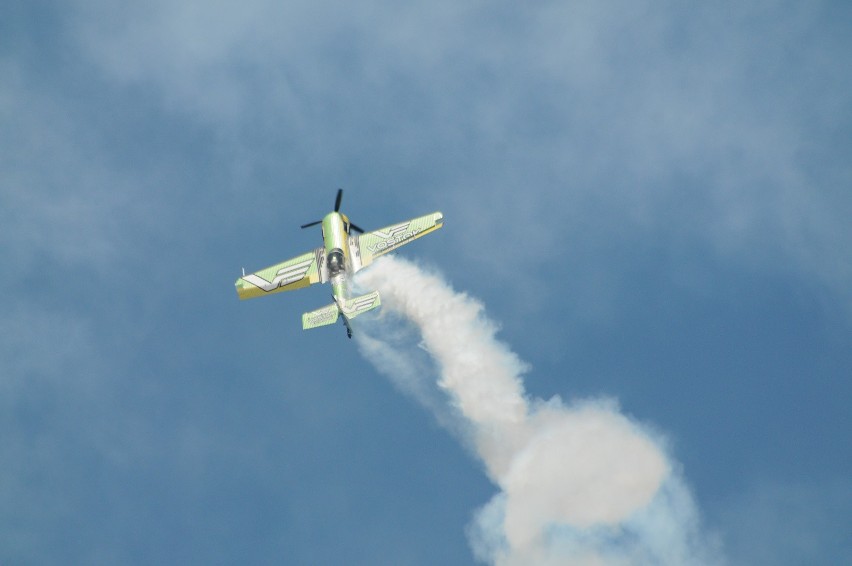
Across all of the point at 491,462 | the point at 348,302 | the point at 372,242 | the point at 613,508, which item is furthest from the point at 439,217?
the point at 613,508

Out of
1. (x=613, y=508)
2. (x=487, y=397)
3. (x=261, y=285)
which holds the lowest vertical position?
(x=613, y=508)

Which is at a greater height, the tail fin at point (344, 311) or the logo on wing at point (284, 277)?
the logo on wing at point (284, 277)

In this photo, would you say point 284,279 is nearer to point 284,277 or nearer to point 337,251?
point 284,277

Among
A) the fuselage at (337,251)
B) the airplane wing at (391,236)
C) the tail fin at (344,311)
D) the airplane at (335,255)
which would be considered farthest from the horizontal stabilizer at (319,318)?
the airplane wing at (391,236)

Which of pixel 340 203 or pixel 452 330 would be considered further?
pixel 340 203

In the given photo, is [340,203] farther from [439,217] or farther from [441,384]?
[441,384]

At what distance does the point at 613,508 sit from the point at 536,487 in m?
5.23

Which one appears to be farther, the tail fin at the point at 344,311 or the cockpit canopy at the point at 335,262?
the cockpit canopy at the point at 335,262

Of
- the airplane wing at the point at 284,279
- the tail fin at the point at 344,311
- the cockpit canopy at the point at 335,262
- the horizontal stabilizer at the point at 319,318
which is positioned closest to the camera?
the tail fin at the point at 344,311

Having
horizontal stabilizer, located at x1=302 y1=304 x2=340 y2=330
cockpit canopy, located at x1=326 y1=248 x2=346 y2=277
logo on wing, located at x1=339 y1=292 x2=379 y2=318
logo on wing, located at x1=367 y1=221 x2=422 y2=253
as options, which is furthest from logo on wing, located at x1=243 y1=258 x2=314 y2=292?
logo on wing, located at x1=339 y1=292 x2=379 y2=318

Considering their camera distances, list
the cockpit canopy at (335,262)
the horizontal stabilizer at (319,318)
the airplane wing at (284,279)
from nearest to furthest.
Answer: the horizontal stabilizer at (319,318) → the cockpit canopy at (335,262) → the airplane wing at (284,279)

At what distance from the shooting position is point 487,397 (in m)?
80.0

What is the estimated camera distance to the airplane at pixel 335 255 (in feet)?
281

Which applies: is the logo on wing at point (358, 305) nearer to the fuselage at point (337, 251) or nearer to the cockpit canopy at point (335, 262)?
the fuselage at point (337, 251)
